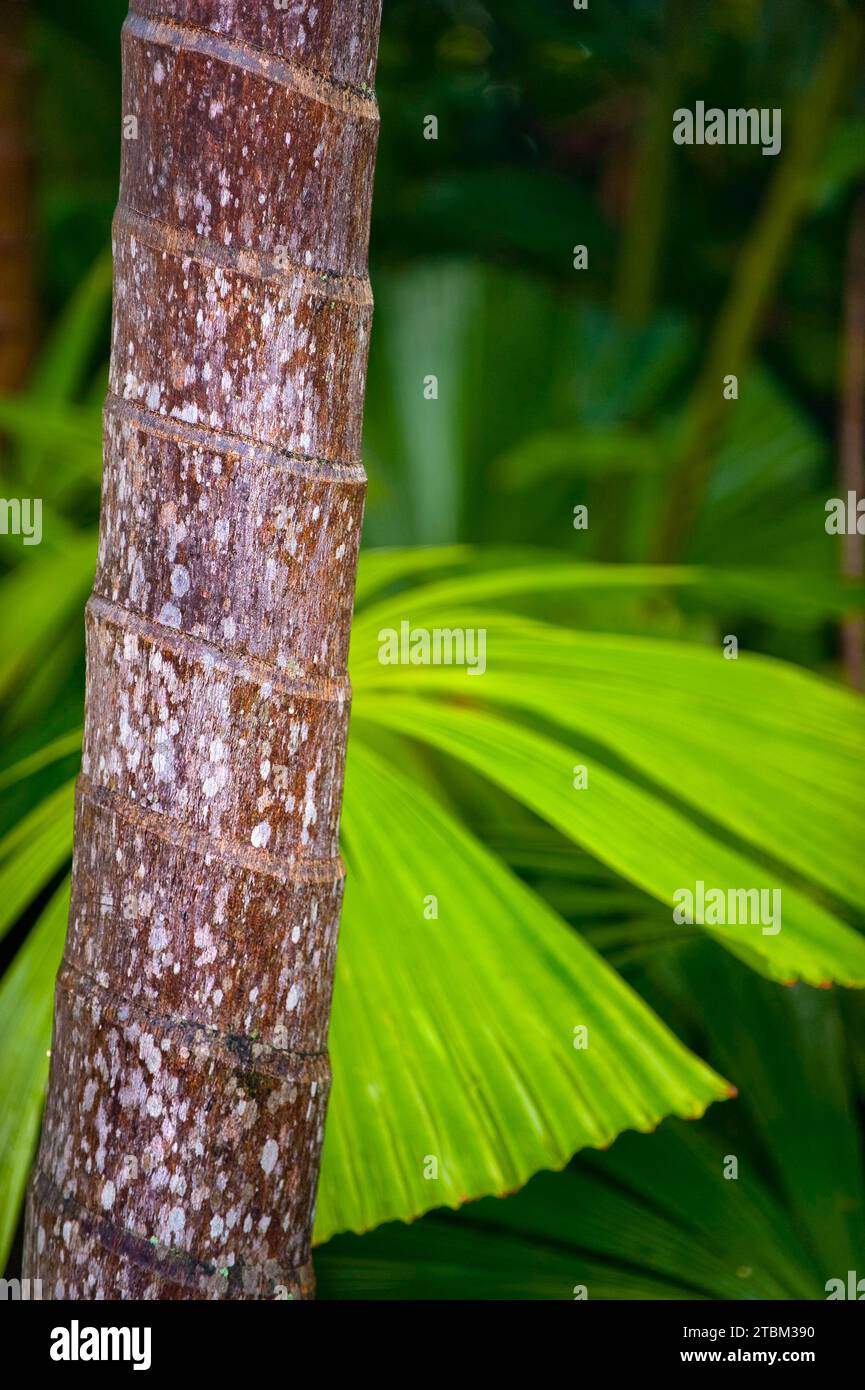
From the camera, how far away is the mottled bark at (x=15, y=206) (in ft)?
4.51

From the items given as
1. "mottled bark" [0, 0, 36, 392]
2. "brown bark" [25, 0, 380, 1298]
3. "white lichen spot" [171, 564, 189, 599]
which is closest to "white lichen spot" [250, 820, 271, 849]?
"brown bark" [25, 0, 380, 1298]

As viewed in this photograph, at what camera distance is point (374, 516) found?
5.15ft

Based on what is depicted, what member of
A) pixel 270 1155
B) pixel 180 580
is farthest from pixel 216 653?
pixel 270 1155

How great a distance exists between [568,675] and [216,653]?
0.97 ft

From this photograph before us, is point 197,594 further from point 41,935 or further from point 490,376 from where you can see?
point 490,376

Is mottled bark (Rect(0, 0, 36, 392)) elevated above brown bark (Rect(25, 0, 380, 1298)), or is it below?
above

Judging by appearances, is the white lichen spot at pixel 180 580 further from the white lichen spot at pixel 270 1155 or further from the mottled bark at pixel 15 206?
the mottled bark at pixel 15 206

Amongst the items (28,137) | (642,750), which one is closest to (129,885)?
(642,750)

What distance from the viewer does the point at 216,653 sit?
20.3 inches

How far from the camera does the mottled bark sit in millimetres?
1374

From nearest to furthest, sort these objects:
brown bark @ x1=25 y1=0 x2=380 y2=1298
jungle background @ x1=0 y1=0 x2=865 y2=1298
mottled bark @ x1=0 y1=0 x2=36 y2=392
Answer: brown bark @ x1=25 y1=0 x2=380 y2=1298 < jungle background @ x1=0 y1=0 x2=865 y2=1298 < mottled bark @ x1=0 y1=0 x2=36 y2=392

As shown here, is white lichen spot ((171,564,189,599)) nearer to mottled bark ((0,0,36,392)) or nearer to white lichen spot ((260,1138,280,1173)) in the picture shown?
white lichen spot ((260,1138,280,1173))

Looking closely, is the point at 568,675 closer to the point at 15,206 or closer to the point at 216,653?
the point at 216,653
